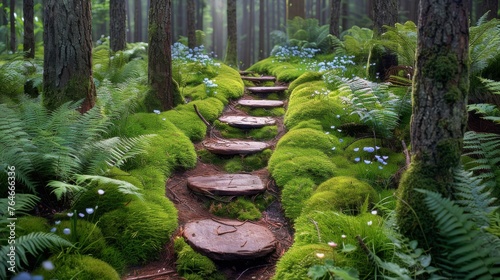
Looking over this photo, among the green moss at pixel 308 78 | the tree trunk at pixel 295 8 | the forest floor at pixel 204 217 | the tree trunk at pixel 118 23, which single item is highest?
the tree trunk at pixel 295 8

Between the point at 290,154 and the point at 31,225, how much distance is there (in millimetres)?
3298

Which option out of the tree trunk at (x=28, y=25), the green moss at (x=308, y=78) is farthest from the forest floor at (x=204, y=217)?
the tree trunk at (x=28, y=25)

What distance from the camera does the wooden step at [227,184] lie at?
498 cm

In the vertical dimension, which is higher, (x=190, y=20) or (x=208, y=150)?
(x=190, y=20)

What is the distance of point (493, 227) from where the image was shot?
9.32 feet

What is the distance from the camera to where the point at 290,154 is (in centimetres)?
566

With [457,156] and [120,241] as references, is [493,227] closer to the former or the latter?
[457,156]

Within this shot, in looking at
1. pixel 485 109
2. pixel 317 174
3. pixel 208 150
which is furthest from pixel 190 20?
pixel 485 109

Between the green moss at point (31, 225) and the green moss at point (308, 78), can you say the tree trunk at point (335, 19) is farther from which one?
the green moss at point (31, 225)

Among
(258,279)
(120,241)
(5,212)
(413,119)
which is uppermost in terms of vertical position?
(413,119)

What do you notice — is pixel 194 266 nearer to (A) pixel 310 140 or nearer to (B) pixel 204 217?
(B) pixel 204 217

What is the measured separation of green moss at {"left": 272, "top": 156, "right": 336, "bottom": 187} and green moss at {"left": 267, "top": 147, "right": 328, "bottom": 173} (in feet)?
0.46

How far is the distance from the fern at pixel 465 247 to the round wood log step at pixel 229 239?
168 centimetres

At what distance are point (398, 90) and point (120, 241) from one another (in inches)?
195
